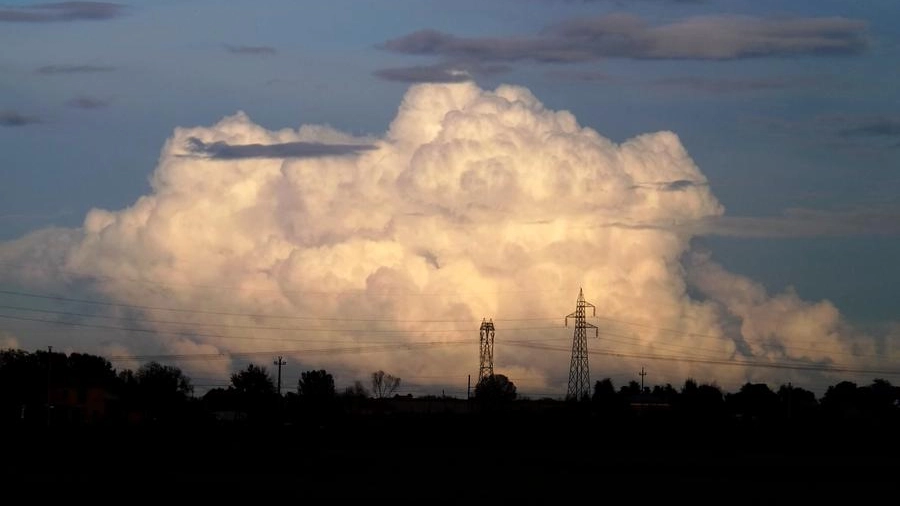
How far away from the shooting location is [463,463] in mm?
94750

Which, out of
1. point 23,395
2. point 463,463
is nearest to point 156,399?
point 23,395

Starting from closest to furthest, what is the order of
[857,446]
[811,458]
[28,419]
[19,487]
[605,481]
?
1. [19,487]
2. [605,481]
3. [811,458]
4. [857,446]
5. [28,419]

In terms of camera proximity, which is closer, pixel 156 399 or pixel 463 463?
pixel 463 463

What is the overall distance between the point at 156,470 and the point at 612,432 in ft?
210

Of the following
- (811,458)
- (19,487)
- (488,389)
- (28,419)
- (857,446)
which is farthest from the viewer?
(488,389)

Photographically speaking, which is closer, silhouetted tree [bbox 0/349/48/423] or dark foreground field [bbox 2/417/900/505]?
dark foreground field [bbox 2/417/900/505]

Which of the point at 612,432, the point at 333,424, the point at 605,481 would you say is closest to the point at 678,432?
the point at 612,432

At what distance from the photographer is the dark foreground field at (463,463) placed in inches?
2581

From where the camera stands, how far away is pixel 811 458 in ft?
376

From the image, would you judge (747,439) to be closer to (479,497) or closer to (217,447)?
(217,447)

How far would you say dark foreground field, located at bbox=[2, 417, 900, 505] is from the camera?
65.6 m

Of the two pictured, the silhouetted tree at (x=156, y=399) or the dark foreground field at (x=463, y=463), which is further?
the silhouetted tree at (x=156, y=399)

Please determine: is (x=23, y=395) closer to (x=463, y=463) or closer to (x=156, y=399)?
(x=156, y=399)

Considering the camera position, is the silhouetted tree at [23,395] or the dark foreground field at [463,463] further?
Result: the silhouetted tree at [23,395]
